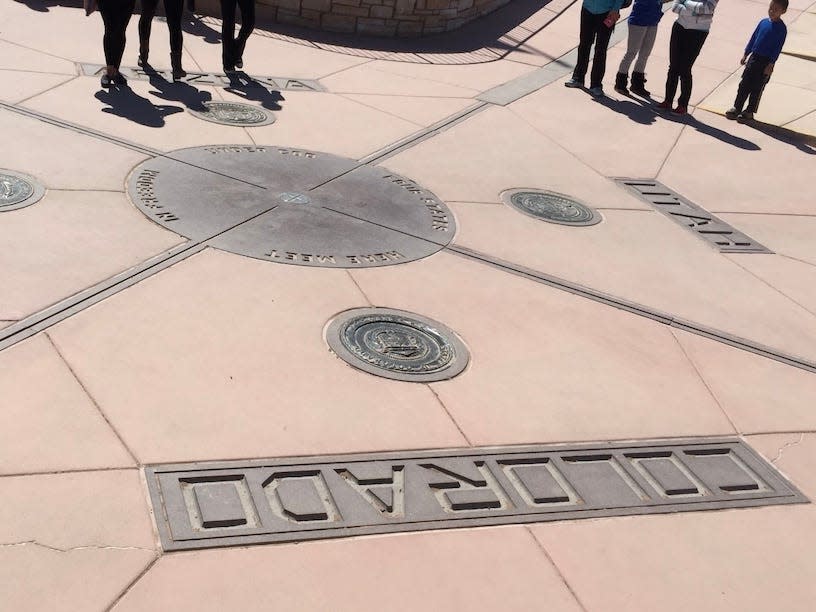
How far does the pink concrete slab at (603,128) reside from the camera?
9.50 m

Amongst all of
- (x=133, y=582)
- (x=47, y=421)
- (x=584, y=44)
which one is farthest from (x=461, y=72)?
(x=133, y=582)

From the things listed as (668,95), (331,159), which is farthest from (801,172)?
(331,159)

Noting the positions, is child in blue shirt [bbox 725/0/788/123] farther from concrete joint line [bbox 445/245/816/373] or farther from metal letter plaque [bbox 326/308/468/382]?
metal letter plaque [bbox 326/308/468/382]

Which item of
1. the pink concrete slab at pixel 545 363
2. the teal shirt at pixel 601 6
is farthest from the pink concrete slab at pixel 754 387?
the teal shirt at pixel 601 6

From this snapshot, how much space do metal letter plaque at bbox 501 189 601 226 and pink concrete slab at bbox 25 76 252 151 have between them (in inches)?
96.4

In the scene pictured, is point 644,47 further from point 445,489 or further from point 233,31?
point 445,489

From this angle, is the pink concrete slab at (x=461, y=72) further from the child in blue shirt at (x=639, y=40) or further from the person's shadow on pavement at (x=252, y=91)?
the person's shadow on pavement at (x=252, y=91)

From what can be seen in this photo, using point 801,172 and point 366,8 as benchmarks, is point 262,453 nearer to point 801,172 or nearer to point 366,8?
point 801,172

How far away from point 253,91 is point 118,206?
3.60m

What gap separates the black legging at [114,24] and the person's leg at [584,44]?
5.74 meters

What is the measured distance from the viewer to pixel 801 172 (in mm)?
10078

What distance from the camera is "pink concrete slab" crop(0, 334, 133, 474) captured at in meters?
3.73

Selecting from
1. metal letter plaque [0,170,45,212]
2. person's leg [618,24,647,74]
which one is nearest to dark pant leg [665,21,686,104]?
person's leg [618,24,647,74]

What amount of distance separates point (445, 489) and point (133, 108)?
569cm
